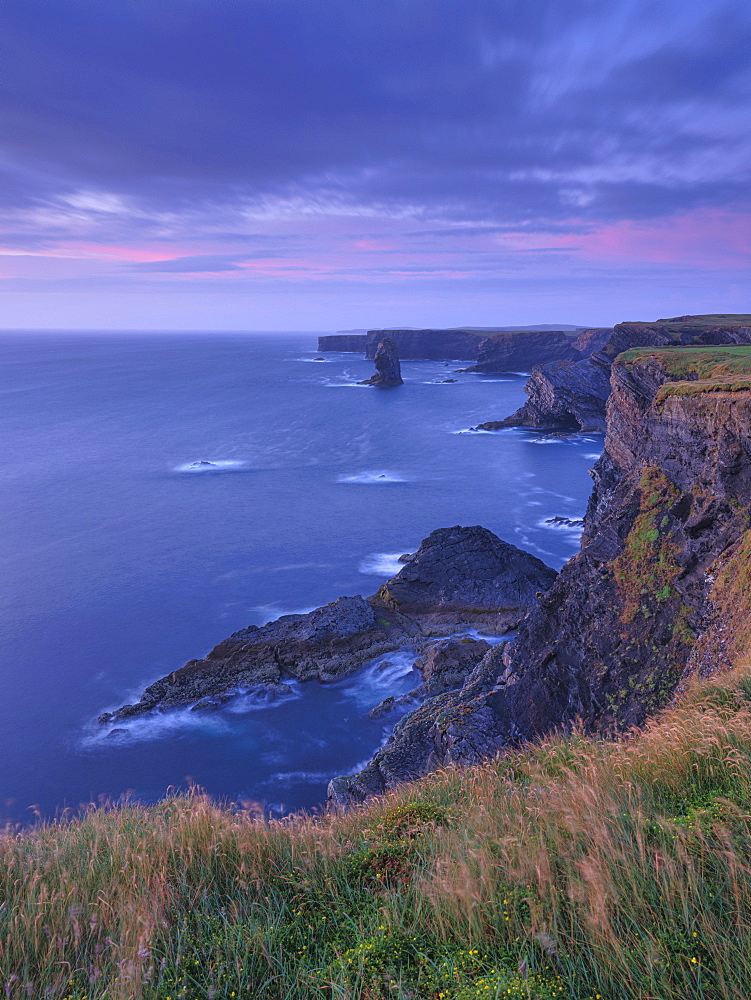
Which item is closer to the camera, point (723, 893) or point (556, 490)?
point (723, 893)

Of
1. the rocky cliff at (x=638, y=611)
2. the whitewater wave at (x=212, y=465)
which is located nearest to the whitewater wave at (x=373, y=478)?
the whitewater wave at (x=212, y=465)

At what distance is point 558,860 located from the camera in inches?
183

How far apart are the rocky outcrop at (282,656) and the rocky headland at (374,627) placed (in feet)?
0.17

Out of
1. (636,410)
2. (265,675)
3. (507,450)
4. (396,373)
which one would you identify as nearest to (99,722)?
(265,675)

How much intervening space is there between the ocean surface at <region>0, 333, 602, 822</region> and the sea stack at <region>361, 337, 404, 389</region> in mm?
39956

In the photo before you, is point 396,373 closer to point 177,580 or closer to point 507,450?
point 507,450

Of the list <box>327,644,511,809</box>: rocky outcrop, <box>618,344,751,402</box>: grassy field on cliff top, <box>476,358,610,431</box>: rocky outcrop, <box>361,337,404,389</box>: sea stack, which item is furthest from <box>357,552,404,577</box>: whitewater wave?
<box>361,337,404,389</box>: sea stack

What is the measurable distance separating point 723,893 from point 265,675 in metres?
27.9

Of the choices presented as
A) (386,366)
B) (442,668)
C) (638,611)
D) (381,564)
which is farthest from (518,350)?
(638,611)

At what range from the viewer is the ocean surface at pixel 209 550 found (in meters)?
25.7

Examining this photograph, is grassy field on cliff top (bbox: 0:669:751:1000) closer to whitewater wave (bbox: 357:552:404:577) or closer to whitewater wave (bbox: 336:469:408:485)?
whitewater wave (bbox: 357:552:404:577)

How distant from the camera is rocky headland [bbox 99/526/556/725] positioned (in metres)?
29.3

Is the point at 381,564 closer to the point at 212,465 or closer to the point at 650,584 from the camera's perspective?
the point at 650,584

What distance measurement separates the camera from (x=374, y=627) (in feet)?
108
